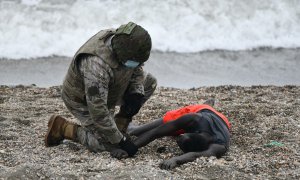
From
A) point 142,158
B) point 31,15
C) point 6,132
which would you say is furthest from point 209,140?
point 31,15

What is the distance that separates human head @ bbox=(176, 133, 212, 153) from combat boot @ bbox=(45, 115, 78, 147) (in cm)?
105

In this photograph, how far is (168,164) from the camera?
4441 millimetres

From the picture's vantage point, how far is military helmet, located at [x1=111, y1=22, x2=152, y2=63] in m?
4.40

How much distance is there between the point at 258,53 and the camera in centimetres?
1197

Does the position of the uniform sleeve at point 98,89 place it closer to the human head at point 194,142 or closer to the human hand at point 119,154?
the human hand at point 119,154

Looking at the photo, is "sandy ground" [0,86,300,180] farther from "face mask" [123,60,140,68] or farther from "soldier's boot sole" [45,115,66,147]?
"face mask" [123,60,140,68]

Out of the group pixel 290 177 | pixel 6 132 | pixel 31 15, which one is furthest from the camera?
pixel 31 15

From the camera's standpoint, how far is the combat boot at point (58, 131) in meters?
5.19

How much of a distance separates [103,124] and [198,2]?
1004 centimetres

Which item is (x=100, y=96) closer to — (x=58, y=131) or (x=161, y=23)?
(x=58, y=131)

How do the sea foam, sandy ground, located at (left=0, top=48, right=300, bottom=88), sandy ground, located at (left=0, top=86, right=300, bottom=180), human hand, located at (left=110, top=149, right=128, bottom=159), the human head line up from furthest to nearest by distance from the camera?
the sea foam
sandy ground, located at (left=0, top=48, right=300, bottom=88)
the human head
human hand, located at (left=110, top=149, right=128, bottom=159)
sandy ground, located at (left=0, top=86, right=300, bottom=180)

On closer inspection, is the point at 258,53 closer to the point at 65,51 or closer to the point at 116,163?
the point at 65,51

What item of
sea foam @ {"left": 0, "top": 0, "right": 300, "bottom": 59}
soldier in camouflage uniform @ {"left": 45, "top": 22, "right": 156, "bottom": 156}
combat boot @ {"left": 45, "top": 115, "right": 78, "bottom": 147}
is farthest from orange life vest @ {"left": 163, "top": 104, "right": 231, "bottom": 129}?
sea foam @ {"left": 0, "top": 0, "right": 300, "bottom": 59}

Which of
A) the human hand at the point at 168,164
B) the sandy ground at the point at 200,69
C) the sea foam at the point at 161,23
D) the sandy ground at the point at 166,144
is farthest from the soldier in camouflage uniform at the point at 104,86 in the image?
the sea foam at the point at 161,23
